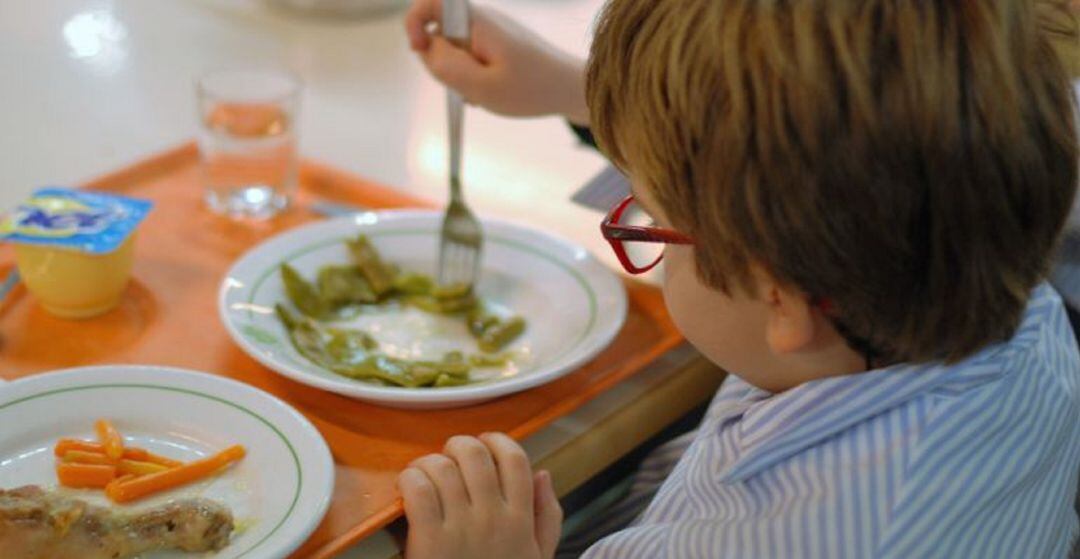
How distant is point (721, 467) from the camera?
2.71 feet

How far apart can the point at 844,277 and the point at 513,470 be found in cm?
26

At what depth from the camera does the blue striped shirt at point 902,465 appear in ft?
2.39

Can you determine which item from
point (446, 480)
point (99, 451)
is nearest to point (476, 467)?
point (446, 480)

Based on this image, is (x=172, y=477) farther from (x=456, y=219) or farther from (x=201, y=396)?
(x=456, y=219)

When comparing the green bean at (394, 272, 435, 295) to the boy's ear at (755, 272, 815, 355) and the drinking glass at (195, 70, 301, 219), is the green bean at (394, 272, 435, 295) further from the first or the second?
the boy's ear at (755, 272, 815, 355)

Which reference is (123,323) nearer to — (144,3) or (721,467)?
(721,467)

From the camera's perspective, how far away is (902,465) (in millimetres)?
730

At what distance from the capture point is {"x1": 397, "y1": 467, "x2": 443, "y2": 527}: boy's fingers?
83cm

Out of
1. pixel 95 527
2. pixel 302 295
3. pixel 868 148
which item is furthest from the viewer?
pixel 302 295

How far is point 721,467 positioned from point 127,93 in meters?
0.93

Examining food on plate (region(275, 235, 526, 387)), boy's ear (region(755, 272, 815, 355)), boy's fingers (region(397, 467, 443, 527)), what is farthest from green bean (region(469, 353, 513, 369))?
boy's ear (region(755, 272, 815, 355))

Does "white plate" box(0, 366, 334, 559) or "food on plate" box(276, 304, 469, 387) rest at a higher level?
"white plate" box(0, 366, 334, 559)

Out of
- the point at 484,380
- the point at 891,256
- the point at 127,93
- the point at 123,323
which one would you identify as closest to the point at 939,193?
the point at 891,256

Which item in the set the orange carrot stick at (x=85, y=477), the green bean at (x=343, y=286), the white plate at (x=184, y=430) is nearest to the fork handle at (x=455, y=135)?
the green bean at (x=343, y=286)
